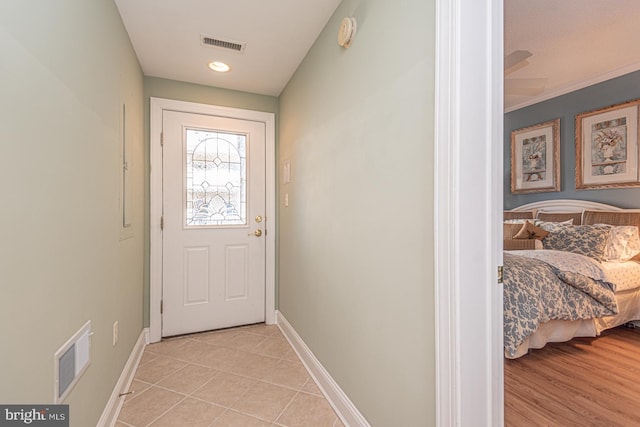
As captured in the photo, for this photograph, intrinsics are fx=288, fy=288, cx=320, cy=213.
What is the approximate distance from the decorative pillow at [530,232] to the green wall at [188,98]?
116 inches

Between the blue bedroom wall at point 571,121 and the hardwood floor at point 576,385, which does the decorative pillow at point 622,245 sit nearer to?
the blue bedroom wall at point 571,121

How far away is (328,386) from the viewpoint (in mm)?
1771

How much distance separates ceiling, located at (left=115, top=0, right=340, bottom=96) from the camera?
172 cm

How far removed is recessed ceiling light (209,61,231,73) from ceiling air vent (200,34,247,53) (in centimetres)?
24

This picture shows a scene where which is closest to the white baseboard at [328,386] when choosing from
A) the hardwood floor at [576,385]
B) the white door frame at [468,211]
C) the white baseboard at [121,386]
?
the white door frame at [468,211]

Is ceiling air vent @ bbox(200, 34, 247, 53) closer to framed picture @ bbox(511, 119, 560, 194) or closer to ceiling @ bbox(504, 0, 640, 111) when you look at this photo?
ceiling @ bbox(504, 0, 640, 111)

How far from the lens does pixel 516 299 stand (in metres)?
2.05

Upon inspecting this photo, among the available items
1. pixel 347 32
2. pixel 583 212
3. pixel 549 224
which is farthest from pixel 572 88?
pixel 347 32

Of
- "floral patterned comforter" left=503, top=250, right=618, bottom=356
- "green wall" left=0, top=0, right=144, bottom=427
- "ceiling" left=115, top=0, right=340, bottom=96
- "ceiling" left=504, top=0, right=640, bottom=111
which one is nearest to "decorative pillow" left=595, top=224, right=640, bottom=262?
"floral patterned comforter" left=503, top=250, right=618, bottom=356

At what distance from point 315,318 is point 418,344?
1093 mm

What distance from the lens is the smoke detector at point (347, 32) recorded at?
1.50m

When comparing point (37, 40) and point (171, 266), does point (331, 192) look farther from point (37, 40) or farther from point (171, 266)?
point (171, 266)

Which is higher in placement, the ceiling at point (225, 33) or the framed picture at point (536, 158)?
the ceiling at point (225, 33)

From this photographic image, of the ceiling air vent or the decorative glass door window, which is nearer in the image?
the ceiling air vent
